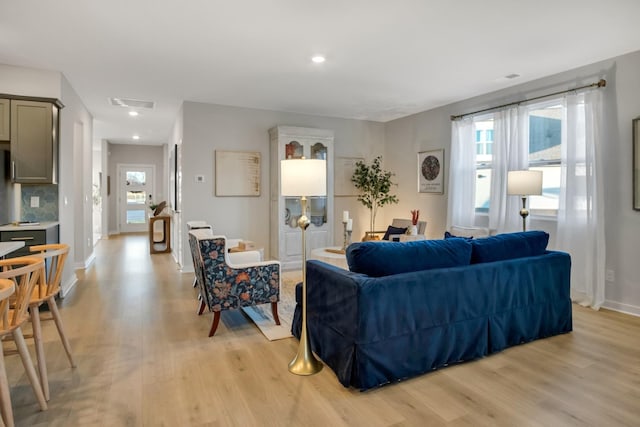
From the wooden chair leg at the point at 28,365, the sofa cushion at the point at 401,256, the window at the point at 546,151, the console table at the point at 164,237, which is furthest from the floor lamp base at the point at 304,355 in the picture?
the console table at the point at 164,237

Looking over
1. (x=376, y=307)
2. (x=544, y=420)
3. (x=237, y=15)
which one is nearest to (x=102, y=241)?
(x=237, y=15)

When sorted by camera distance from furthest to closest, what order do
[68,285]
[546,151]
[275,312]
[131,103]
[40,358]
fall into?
[131,103]
[68,285]
[546,151]
[275,312]
[40,358]

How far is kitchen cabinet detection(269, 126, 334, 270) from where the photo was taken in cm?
592

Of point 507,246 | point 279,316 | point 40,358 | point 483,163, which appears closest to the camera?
point 40,358

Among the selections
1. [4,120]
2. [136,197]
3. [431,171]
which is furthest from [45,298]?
[136,197]

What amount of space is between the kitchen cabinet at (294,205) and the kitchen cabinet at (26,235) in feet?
9.71

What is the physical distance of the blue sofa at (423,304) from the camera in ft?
7.43

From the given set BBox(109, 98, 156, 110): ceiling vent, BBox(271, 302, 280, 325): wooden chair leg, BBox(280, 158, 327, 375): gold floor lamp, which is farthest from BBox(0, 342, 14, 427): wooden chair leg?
BBox(109, 98, 156, 110): ceiling vent

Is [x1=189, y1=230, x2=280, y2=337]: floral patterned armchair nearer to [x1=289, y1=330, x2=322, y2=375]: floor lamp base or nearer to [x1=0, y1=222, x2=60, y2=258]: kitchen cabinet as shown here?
[x1=289, y1=330, x2=322, y2=375]: floor lamp base

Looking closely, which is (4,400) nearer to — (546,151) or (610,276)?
(610,276)

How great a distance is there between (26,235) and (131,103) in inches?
111

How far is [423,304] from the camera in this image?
243 cm

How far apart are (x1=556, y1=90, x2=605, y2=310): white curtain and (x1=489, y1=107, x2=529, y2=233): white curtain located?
50 cm

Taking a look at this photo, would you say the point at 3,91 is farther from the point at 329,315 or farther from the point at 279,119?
the point at 329,315
